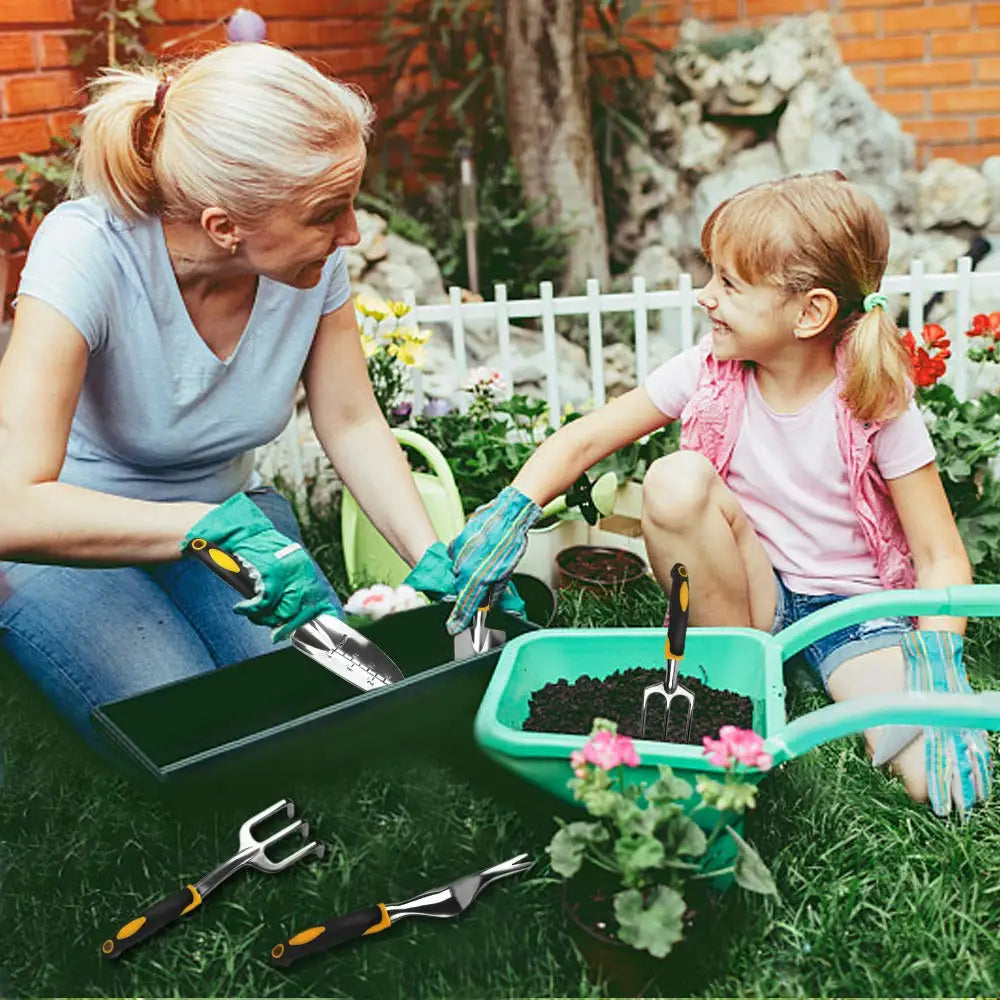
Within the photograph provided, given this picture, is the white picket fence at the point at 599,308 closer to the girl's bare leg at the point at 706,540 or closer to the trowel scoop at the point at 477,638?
the girl's bare leg at the point at 706,540

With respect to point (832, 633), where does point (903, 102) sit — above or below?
above

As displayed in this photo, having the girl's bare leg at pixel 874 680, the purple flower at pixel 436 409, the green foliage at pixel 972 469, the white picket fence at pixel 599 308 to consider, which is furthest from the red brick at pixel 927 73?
the girl's bare leg at pixel 874 680

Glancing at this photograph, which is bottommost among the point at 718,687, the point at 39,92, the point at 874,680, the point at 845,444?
the point at 874,680

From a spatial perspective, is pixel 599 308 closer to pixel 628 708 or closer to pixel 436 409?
pixel 436 409

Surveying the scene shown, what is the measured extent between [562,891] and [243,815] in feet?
1.53

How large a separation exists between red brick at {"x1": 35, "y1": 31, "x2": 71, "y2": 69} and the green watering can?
1428 millimetres

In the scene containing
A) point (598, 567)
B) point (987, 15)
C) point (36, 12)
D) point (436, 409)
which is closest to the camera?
point (598, 567)

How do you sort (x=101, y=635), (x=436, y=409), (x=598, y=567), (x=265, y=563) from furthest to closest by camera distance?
(x=436, y=409), (x=598, y=567), (x=101, y=635), (x=265, y=563)

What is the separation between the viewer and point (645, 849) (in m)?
1.24

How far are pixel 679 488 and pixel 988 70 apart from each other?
3.39 metres

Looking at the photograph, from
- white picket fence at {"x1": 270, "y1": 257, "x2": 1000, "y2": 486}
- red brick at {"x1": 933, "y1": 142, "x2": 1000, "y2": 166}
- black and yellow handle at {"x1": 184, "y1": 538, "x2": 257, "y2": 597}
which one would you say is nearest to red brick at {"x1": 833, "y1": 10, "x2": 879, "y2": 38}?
red brick at {"x1": 933, "y1": 142, "x2": 1000, "y2": 166}

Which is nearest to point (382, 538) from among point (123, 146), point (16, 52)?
point (123, 146)

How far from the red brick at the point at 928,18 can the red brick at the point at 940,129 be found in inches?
12.8

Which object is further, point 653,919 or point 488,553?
point 488,553
